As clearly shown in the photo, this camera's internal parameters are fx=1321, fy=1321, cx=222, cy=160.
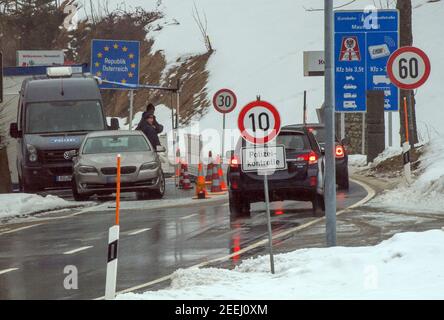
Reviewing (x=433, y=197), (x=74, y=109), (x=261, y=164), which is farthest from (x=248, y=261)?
(x=74, y=109)

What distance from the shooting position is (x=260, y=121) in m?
14.9

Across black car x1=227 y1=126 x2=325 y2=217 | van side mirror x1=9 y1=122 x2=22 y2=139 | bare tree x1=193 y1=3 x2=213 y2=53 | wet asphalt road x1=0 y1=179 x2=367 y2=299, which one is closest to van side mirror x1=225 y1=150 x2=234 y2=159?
black car x1=227 y1=126 x2=325 y2=217

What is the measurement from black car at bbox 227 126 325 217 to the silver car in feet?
16.6

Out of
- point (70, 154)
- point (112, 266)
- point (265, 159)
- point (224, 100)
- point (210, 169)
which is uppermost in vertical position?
point (224, 100)

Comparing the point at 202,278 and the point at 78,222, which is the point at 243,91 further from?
the point at 202,278

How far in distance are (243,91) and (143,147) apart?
131 feet

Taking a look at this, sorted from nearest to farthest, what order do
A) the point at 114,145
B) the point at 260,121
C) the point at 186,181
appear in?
the point at 260,121 < the point at 114,145 < the point at 186,181

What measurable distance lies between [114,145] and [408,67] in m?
6.92

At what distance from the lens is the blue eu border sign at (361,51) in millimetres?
36281

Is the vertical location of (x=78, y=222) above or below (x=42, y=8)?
below

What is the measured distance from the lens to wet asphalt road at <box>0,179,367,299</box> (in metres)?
14.0

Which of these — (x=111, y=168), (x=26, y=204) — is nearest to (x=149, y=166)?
(x=111, y=168)

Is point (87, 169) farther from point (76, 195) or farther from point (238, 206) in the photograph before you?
point (238, 206)

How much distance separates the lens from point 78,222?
22578 mm
